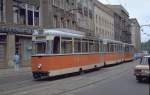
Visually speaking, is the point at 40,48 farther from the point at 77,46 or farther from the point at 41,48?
the point at 77,46

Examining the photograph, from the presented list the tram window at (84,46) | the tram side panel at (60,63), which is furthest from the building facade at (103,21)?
the tram side panel at (60,63)

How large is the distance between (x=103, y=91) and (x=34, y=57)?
7.89m

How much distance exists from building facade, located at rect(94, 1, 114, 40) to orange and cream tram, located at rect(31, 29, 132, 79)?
39.6 m

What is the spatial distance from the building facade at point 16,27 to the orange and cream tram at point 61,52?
981 cm

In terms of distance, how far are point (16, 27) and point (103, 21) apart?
45.1 meters

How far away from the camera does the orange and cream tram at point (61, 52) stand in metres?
24.7

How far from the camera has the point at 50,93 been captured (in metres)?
16.9

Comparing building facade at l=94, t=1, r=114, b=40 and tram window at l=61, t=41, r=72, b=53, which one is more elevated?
building facade at l=94, t=1, r=114, b=40

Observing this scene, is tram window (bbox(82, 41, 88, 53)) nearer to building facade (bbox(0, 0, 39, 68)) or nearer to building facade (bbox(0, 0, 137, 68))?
building facade (bbox(0, 0, 137, 68))

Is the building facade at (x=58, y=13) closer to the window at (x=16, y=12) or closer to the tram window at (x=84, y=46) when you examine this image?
the window at (x=16, y=12)

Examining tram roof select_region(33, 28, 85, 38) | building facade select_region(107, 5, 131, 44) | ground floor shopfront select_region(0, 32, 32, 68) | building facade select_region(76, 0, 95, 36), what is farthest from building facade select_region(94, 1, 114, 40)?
tram roof select_region(33, 28, 85, 38)

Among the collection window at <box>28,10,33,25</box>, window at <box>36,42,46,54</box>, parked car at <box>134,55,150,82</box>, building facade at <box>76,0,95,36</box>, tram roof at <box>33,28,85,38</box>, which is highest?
building facade at <box>76,0,95,36</box>

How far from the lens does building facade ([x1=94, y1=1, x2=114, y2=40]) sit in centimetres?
7800

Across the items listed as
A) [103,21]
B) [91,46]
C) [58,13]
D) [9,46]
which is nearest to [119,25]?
[103,21]
